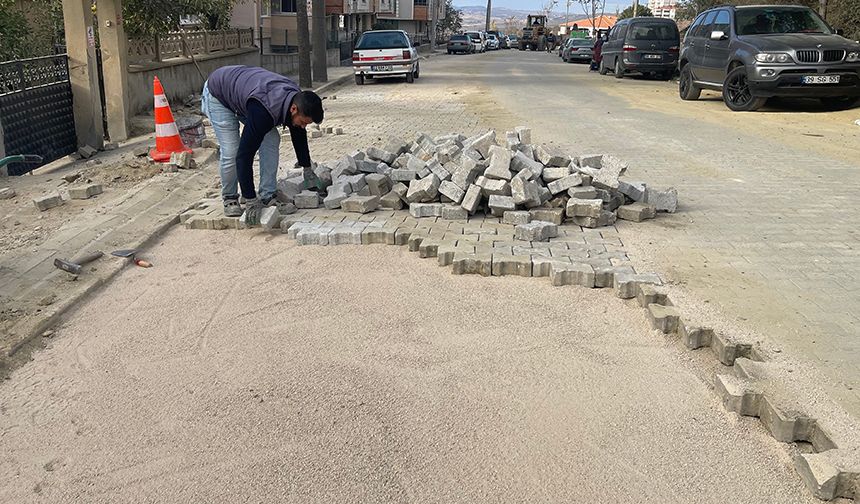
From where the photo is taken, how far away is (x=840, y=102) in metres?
14.9

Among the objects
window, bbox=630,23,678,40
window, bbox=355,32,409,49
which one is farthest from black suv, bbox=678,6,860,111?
window, bbox=355,32,409,49

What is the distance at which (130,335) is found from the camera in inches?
176

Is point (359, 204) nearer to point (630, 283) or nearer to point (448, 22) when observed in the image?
point (630, 283)

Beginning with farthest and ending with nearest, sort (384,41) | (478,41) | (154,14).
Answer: (478,41)
(384,41)
(154,14)

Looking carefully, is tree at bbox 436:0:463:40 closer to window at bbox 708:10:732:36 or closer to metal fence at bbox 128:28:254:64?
metal fence at bbox 128:28:254:64

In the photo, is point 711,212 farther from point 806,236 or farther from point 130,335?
point 130,335

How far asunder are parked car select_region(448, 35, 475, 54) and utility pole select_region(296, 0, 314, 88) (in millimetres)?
37999

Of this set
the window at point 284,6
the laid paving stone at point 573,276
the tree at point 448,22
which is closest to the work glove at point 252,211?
the laid paving stone at point 573,276

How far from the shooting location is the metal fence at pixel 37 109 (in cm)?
907

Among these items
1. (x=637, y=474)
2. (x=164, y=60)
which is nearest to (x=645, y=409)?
(x=637, y=474)

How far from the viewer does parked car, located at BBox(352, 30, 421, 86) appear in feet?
76.4

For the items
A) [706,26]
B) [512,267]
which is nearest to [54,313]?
[512,267]

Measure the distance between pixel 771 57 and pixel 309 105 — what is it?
10.7m

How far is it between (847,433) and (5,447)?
3.64m
